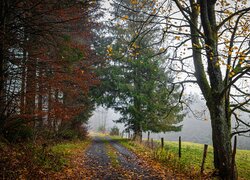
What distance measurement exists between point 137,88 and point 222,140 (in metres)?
16.2

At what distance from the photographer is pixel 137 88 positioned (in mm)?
23250

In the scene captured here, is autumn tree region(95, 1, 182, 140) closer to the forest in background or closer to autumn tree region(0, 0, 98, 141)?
the forest in background

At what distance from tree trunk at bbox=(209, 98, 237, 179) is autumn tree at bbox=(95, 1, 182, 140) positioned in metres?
13.4

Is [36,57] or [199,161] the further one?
[199,161]

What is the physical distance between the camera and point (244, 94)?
832cm

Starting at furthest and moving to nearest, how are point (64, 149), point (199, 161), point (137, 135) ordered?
point (137, 135), point (199, 161), point (64, 149)

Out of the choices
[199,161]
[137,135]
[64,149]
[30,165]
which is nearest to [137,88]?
[137,135]

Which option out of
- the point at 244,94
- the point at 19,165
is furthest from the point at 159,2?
the point at 19,165

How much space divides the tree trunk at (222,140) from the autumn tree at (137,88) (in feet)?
44.1

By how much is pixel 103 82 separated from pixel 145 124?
629 cm

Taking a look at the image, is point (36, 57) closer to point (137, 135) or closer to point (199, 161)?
point (199, 161)

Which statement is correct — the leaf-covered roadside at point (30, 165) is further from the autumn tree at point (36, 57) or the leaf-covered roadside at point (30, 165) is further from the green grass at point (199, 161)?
the green grass at point (199, 161)

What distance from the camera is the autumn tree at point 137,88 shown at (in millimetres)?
21953

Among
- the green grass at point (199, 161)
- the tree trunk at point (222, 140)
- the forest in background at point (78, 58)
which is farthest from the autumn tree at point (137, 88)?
the tree trunk at point (222, 140)
